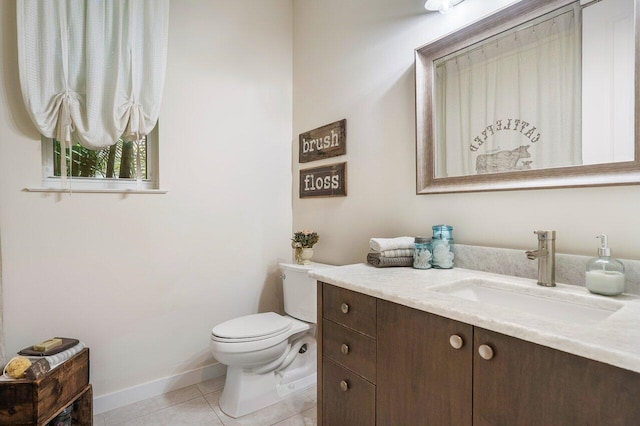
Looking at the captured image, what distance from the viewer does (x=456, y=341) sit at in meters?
0.85

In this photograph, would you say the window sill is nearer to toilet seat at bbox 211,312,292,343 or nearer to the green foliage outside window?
the green foliage outside window

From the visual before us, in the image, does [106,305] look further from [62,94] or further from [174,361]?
[62,94]

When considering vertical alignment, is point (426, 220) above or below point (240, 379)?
above

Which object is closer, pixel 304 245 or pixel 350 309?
pixel 350 309

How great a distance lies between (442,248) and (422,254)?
0.09 m

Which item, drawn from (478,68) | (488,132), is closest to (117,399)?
(488,132)

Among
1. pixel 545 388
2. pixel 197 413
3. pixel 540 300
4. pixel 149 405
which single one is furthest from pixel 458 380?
pixel 149 405

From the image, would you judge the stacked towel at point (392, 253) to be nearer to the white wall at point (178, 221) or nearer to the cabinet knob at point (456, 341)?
the cabinet knob at point (456, 341)

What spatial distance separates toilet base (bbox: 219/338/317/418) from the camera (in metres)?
1.81

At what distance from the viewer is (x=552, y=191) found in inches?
45.8

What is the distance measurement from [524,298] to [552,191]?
0.40 m

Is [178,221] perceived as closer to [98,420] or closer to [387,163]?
[98,420]

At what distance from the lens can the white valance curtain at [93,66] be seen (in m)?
1.62

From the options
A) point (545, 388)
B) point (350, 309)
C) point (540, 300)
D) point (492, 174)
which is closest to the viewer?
point (545, 388)
